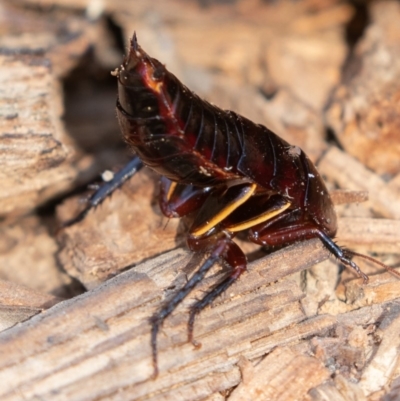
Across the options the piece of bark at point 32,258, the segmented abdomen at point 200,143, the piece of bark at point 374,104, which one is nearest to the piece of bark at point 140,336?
the segmented abdomen at point 200,143

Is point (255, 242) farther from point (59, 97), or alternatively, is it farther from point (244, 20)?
A: point (244, 20)

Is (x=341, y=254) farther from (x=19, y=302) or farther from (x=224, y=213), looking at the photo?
(x=19, y=302)

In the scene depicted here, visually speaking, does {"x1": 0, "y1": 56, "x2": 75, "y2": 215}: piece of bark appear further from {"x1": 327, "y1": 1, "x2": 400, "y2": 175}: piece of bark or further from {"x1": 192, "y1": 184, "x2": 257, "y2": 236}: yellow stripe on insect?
{"x1": 327, "y1": 1, "x2": 400, "y2": 175}: piece of bark

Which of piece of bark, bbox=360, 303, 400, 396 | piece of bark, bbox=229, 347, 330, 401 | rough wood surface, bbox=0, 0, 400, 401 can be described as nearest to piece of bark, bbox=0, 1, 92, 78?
rough wood surface, bbox=0, 0, 400, 401

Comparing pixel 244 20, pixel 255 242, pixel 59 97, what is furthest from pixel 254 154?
pixel 244 20

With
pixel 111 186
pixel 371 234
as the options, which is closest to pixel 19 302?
pixel 111 186

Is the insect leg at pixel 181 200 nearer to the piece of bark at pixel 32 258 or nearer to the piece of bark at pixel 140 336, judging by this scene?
the piece of bark at pixel 140 336
